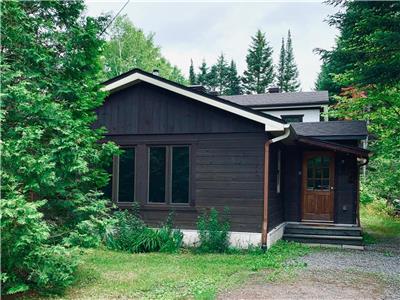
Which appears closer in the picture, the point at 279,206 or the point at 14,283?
the point at 14,283

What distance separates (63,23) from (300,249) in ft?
25.0

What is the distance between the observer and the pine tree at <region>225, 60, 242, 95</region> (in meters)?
51.7

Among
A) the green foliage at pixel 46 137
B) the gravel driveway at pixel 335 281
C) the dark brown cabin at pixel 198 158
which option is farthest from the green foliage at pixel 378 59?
the green foliage at pixel 46 137

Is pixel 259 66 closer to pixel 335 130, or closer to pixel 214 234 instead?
pixel 335 130

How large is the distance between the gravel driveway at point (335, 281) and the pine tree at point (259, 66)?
40.3 m

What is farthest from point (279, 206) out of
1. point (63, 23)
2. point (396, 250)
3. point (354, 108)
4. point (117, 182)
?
point (63, 23)

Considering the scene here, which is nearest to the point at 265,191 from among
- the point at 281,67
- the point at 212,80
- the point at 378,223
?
the point at 378,223

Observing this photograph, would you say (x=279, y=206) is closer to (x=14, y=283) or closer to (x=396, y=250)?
(x=396, y=250)

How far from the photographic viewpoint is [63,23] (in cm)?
681

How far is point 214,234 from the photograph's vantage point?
9609 mm

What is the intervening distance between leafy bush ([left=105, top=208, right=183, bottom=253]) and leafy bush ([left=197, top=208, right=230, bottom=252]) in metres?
0.64

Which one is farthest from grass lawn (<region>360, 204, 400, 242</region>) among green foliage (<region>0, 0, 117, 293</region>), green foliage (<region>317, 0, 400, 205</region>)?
green foliage (<region>0, 0, 117, 293</region>)

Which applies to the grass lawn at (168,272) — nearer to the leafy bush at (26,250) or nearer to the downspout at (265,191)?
the downspout at (265,191)

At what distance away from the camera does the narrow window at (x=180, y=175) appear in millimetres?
10539
